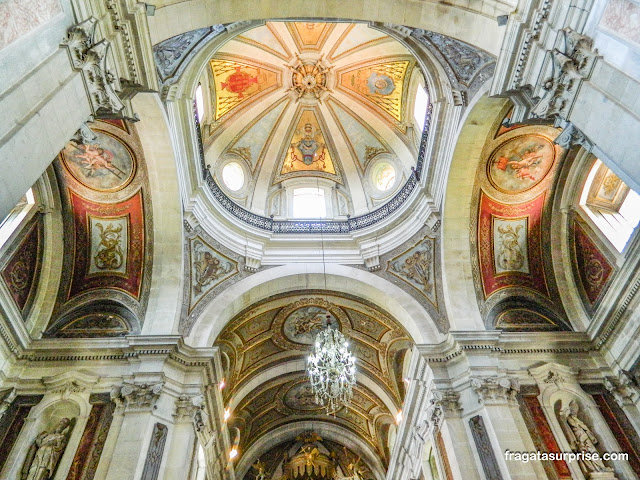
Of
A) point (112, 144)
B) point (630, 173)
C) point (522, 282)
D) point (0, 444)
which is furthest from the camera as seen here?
point (522, 282)

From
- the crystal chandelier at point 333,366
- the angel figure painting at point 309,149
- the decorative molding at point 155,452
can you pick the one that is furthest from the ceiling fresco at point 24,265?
the angel figure painting at point 309,149

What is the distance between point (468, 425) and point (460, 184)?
5.17 meters

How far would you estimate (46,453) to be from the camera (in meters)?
7.97

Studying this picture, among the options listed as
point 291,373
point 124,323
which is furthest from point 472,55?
point 291,373

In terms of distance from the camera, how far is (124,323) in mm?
10141

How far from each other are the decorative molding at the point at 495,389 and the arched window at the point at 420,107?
664 centimetres

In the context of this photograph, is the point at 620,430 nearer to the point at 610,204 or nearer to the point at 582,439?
the point at 582,439

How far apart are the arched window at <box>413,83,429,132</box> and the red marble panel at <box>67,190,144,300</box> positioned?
7506mm

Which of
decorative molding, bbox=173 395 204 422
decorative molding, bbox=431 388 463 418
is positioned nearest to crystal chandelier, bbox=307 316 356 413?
decorative molding, bbox=431 388 463 418

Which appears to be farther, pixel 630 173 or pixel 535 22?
pixel 535 22

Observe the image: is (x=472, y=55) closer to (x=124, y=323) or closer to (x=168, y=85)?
(x=168, y=85)

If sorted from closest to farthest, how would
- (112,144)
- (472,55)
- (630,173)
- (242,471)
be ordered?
1. (630,173)
2. (472,55)
3. (112,144)
4. (242,471)

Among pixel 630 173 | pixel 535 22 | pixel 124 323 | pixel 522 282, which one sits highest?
pixel 522 282

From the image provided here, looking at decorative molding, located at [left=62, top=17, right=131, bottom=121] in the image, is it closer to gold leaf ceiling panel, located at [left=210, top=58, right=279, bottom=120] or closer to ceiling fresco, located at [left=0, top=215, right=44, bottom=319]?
ceiling fresco, located at [left=0, top=215, right=44, bottom=319]
